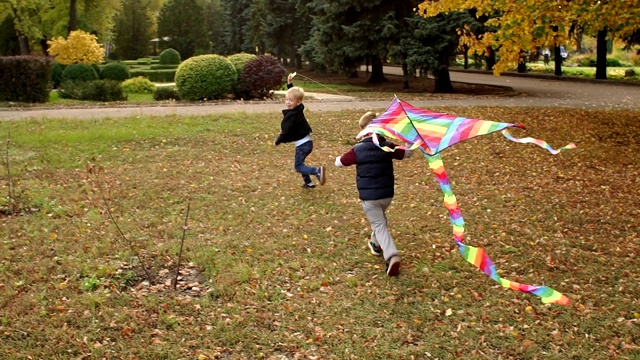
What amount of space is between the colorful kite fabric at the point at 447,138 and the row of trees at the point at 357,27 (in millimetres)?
6654

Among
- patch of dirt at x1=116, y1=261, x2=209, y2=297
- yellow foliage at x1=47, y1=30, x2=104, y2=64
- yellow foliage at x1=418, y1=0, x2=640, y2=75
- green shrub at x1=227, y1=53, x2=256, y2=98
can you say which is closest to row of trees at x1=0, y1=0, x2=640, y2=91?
yellow foliage at x1=418, y1=0, x2=640, y2=75

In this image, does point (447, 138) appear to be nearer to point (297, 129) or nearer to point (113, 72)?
point (297, 129)

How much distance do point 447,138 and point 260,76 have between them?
14316 millimetres

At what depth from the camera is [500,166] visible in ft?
32.4

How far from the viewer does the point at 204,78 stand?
17359mm

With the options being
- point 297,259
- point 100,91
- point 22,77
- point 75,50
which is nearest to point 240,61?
point 100,91

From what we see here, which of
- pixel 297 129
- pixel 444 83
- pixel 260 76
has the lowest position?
pixel 444 83

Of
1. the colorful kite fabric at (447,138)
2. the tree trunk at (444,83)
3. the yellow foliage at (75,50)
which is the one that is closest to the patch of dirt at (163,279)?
the colorful kite fabric at (447,138)

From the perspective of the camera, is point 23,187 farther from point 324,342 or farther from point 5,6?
point 5,6

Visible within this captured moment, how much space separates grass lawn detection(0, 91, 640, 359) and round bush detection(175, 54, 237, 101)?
700 centimetres

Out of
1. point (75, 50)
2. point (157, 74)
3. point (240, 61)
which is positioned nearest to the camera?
point (240, 61)

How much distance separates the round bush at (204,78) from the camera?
17.4 metres

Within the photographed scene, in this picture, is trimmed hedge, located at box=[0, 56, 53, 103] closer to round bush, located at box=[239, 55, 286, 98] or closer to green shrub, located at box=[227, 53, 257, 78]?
green shrub, located at box=[227, 53, 257, 78]

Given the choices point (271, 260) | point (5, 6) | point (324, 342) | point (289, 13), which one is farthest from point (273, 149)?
point (5, 6)
